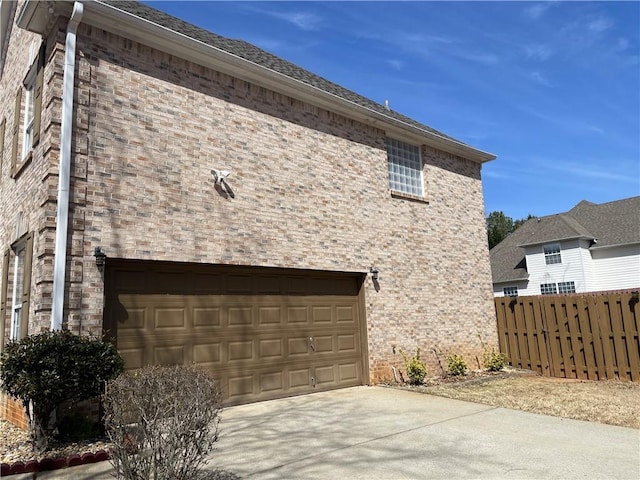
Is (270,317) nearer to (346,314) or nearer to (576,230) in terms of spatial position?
(346,314)

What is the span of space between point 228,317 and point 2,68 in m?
8.68

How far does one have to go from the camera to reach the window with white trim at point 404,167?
12523 millimetres

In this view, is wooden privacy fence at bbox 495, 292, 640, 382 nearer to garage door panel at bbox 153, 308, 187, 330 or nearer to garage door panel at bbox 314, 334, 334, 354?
garage door panel at bbox 314, 334, 334, 354

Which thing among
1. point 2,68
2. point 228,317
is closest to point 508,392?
point 228,317

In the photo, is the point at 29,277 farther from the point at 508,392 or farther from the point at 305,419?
the point at 508,392

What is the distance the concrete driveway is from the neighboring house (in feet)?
76.8

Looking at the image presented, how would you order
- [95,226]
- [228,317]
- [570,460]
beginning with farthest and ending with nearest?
[228,317] → [95,226] → [570,460]

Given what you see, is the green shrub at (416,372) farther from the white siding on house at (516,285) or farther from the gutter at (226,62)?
the white siding on house at (516,285)

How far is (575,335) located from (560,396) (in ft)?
11.2

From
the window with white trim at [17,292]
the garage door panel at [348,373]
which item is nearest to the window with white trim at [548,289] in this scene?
the garage door panel at [348,373]

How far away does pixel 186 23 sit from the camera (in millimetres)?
10859

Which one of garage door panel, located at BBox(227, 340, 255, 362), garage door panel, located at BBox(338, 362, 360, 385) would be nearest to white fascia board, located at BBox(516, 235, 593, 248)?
garage door panel, located at BBox(338, 362, 360, 385)

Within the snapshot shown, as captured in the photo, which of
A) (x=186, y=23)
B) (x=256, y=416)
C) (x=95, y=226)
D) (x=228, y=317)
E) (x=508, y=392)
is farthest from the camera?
(x=186, y=23)

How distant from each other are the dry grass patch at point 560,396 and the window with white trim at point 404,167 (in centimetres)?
516
